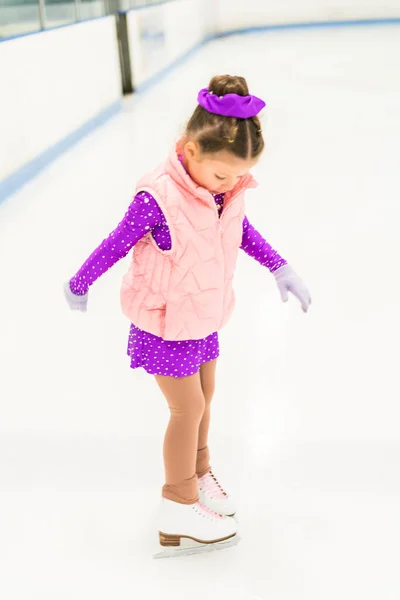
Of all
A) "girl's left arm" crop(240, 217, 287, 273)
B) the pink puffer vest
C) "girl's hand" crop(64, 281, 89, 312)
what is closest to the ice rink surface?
the pink puffer vest

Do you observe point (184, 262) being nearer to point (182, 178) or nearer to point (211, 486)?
point (182, 178)

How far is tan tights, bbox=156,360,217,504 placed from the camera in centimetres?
110

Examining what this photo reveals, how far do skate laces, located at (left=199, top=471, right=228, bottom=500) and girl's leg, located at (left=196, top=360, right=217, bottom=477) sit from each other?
1cm

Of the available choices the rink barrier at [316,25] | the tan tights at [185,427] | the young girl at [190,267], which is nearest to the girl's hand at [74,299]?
the young girl at [190,267]

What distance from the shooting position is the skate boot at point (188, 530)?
121 centimetres

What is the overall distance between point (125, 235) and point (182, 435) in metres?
0.40

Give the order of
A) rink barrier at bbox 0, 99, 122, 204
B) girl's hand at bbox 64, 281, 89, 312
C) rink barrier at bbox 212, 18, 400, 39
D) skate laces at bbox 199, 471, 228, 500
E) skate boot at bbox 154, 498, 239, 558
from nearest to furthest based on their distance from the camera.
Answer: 1. girl's hand at bbox 64, 281, 89, 312
2. skate boot at bbox 154, 498, 239, 558
3. skate laces at bbox 199, 471, 228, 500
4. rink barrier at bbox 0, 99, 122, 204
5. rink barrier at bbox 212, 18, 400, 39

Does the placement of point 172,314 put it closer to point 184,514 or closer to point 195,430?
point 195,430

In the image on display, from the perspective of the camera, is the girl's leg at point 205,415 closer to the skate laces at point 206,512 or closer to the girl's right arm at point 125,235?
the skate laces at point 206,512

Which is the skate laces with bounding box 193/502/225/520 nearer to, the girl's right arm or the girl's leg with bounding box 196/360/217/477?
the girl's leg with bounding box 196/360/217/477

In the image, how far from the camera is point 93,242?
2.81 meters

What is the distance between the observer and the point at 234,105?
2.91ft

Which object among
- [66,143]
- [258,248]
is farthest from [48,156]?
[258,248]

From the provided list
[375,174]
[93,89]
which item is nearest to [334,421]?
[375,174]
